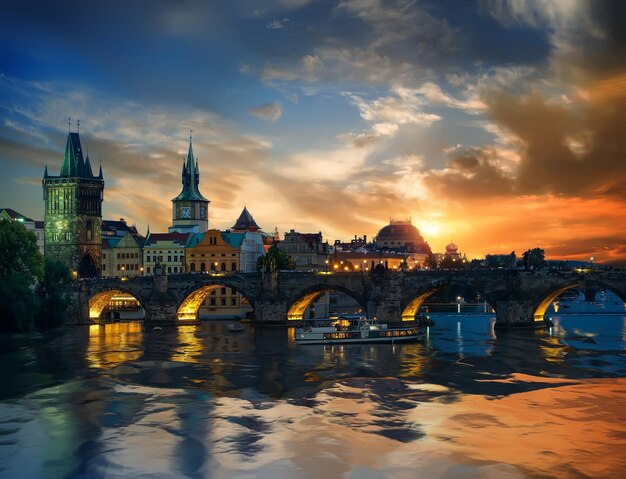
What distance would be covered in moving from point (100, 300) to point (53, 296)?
67.9ft

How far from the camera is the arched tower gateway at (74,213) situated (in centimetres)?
16550

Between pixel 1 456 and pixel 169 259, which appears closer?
pixel 1 456

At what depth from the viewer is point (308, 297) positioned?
116 metres

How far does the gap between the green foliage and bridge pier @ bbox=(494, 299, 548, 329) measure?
59.8m

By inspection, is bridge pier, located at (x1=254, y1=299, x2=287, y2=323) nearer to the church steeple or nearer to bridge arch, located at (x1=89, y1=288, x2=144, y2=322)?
bridge arch, located at (x1=89, y1=288, x2=144, y2=322)

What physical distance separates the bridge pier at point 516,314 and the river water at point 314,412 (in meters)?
15.7

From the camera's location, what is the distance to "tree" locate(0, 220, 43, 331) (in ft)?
296

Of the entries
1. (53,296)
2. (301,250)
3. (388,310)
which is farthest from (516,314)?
(301,250)

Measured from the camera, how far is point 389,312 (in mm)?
103312

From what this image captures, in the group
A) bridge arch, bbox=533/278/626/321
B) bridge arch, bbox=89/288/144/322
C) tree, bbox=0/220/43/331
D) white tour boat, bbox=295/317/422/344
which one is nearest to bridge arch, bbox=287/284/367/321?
white tour boat, bbox=295/317/422/344

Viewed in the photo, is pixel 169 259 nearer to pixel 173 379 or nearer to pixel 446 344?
pixel 446 344

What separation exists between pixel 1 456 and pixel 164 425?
897cm

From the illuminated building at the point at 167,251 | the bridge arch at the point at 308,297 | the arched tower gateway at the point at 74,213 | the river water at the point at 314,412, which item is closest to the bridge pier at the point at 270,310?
the bridge arch at the point at 308,297

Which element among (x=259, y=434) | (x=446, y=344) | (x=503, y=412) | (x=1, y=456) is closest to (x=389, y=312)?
(x=446, y=344)
